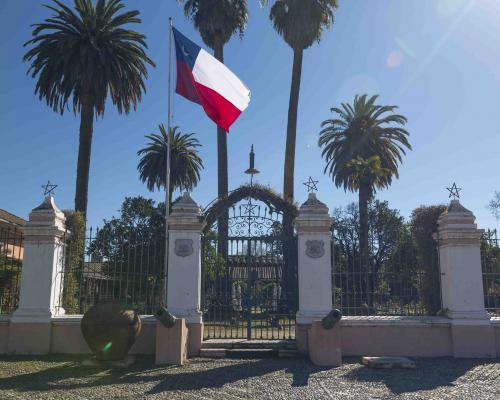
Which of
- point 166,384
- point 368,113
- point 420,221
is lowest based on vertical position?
point 166,384

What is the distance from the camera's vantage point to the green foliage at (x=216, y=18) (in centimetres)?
2664

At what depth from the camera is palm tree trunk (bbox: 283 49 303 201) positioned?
2455 cm

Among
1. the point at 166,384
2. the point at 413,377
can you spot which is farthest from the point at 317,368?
the point at 166,384

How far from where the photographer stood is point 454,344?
9.91m

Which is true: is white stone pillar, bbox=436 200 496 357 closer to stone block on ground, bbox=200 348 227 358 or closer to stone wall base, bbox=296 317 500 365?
stone wall base, bbox=296 317 500 365

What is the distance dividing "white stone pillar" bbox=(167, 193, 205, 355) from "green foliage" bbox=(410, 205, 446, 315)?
16.7 feet

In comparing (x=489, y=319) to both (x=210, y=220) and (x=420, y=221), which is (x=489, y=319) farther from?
(x=210, y=220)

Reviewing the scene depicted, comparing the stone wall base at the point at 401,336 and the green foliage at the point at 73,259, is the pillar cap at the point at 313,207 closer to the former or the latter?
the stone wall base at the point at 401,336

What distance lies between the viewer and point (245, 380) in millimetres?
7906

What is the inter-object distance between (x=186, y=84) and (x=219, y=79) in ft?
2.86

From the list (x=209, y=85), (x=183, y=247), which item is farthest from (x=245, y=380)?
(x=209, y=85)

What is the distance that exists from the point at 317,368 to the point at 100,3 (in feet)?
56.3

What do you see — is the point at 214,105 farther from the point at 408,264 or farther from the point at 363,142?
the point at 363,142

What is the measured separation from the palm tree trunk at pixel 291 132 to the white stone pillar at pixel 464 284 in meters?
13.7
